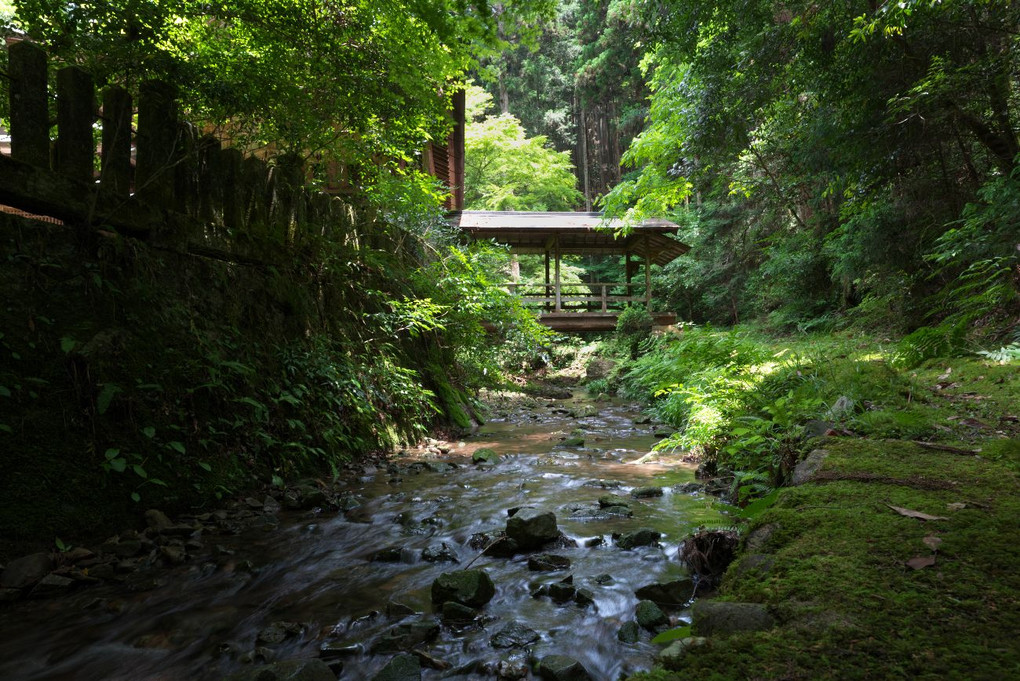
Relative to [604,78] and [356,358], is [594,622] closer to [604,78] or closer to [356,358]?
[356,358]

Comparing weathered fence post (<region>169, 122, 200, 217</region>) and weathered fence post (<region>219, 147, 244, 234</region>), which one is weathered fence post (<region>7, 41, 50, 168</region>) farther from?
weathered fence post (<region>219, 147, 244, 234</region>)

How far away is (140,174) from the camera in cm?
407

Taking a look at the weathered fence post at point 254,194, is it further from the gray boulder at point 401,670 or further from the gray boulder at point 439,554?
the gray boulder at point 401,670

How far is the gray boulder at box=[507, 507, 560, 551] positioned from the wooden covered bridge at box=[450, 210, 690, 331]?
12.3 metres

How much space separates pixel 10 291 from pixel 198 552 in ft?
6.18

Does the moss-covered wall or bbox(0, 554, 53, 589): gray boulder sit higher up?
the moss-covered wall

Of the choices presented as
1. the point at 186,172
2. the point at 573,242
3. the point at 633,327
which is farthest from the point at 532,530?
the point at 573,242

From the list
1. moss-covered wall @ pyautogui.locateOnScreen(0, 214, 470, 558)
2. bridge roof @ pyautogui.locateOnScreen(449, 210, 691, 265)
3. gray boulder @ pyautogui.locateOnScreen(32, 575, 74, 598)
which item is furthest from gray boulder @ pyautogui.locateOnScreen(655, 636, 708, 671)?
bridge roof @ pyautogui.locateOnScreen(449, 210, 691, 265)

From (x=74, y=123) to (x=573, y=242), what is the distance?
15.9m

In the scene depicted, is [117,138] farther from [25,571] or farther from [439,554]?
[439,554]

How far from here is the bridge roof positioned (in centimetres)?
1658

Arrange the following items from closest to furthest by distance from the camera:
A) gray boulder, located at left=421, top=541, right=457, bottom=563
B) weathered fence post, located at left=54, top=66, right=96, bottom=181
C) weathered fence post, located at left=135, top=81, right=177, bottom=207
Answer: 1. gray boulder, located at left=421, top=541, right=457, bottom=563
2. weathered fence post, located at left=54, top=66, right=96, bottom=181
3. weathered fence post, located at left=135, top=81, right=177, bottom=207

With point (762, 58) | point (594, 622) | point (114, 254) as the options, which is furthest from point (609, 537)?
point (762, 58)

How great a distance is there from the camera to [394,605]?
2.54 meters
